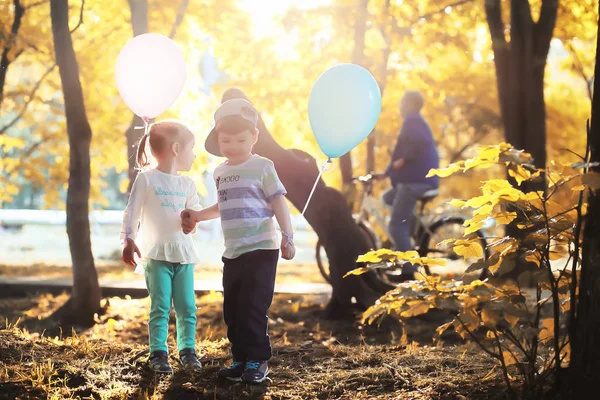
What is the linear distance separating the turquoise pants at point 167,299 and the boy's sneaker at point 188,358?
3 cm

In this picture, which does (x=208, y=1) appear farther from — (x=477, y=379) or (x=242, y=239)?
(x=477, y=379)

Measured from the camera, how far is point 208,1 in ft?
36.4

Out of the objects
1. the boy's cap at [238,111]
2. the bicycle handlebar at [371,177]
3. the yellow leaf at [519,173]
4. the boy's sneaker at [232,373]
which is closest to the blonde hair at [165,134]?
the boy's cap at [238,111]

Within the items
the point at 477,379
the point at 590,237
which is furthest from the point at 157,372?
the point at 590,237

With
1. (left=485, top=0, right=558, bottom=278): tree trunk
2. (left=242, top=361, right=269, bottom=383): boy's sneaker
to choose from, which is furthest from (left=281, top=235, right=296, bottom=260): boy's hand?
(left=485, top=0, right=558, bottom=278): tree trunk

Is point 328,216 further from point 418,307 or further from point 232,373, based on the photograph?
point 418,307

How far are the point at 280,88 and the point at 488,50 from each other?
4.15m

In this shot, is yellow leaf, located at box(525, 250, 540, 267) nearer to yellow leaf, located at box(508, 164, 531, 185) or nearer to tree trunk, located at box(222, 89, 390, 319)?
yellow leaf, located at box(508, 164, 531, 185)

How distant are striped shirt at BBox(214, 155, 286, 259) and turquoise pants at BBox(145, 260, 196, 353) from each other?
0.50m

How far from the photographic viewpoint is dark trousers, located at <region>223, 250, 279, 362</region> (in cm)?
388

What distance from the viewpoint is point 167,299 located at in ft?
14.0

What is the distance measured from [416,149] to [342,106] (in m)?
2.96

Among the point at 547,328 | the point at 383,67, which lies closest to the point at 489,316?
the point at 547,328

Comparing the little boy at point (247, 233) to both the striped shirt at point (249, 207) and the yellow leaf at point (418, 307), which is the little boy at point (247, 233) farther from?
the yellow leaf at point (418, 307)
